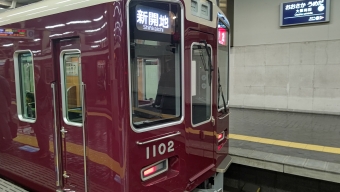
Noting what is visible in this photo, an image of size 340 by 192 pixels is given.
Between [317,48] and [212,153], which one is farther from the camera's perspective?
[317,48]

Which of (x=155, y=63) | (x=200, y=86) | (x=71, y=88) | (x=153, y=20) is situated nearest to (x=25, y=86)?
(x=71, y=88)

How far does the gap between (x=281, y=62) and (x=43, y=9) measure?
28.0 feet

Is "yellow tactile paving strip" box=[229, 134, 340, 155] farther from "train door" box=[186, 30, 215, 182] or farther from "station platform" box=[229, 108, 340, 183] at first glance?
"train door" box=[186, 30, 215, 182]

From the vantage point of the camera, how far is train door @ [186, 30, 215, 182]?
287 centimetres

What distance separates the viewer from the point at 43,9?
8.64ft

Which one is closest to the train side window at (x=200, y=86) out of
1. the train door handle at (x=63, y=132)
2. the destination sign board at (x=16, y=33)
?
the train door handle at (x=63, y=132)

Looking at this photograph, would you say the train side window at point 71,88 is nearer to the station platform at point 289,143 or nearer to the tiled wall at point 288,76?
the station platform at point 289,143

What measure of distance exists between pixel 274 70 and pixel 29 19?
8.57 metres

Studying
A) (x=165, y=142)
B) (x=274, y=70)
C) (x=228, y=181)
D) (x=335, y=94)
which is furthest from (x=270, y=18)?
(x=165, y=142)

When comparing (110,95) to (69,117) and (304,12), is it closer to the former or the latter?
(69,117)

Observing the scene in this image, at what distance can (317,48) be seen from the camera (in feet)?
28.6

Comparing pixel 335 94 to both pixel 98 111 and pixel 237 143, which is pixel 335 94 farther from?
pixel 98 111

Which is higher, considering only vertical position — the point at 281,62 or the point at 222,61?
the point at 281,62

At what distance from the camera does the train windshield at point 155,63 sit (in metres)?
2.23
